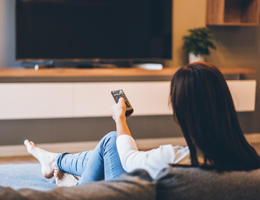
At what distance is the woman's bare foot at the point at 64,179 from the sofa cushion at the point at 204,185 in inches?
31.4

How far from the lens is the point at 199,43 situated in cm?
297

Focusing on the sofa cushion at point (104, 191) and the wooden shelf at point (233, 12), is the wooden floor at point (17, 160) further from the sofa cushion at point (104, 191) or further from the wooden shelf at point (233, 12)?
the wooden shelf at point (233, 12)

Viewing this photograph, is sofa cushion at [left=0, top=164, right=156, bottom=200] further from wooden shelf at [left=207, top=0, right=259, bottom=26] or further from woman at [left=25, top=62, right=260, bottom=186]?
wooden shelf at [left=207, top=0, right=259, bottom=26]

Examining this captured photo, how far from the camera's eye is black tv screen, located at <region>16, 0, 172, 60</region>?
2.75 m

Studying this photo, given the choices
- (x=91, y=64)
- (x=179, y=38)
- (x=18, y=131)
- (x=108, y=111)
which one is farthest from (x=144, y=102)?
(x=18, y=131)

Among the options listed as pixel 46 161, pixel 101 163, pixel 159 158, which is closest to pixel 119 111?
pixel 101 163

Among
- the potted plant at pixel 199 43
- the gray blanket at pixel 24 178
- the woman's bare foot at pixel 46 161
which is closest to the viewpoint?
the gray blanket at pixel 24 178

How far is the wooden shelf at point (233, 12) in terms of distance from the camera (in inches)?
121

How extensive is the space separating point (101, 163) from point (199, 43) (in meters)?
1.95

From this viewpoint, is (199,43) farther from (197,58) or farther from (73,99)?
(73,99)

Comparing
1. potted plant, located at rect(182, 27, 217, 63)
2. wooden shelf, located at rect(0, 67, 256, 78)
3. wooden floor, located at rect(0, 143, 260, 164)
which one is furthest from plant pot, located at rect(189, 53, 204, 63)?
wooden floor, located at rect(0, 143, 260, 164)

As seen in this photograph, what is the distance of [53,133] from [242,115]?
1901mm

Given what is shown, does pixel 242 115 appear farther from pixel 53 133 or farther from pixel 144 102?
pixel 53 133

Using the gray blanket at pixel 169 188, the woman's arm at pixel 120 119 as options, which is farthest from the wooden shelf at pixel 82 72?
the gray blanket at pixel 169 188
